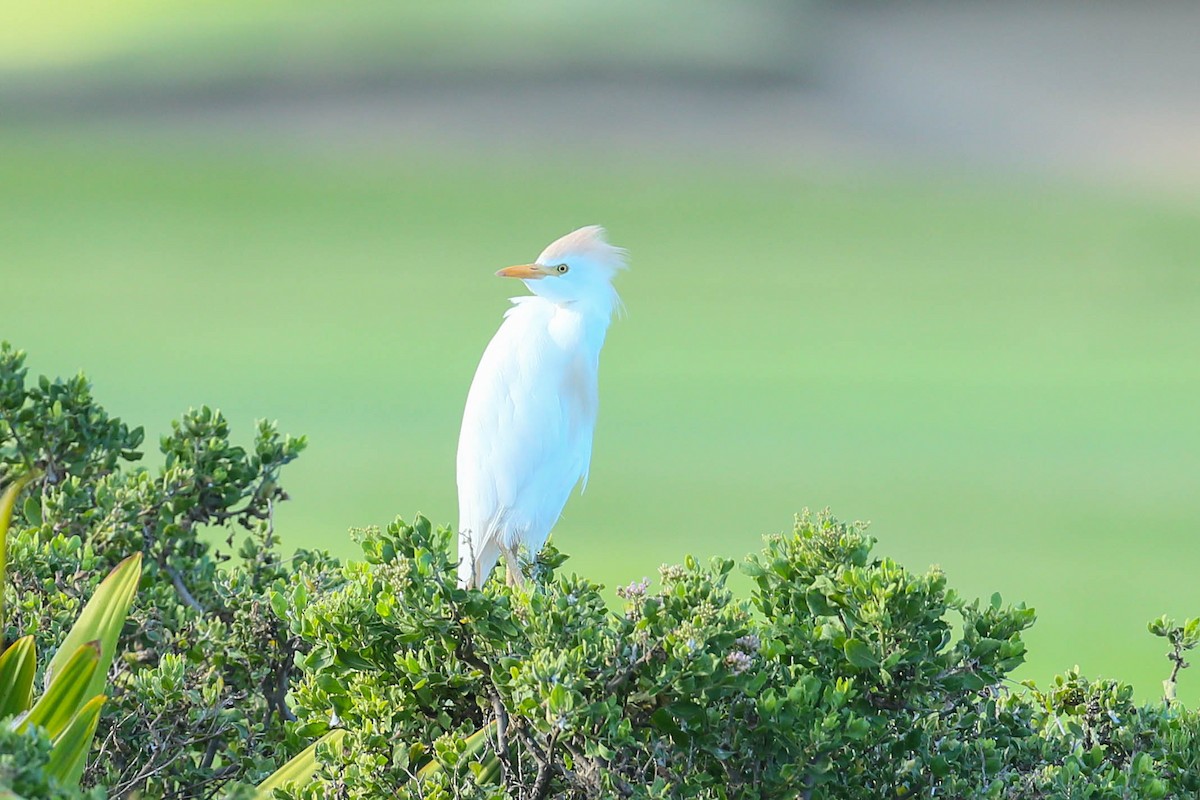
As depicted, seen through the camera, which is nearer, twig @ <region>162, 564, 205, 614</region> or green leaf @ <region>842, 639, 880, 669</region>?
green leaf @ <region>842, 639, 880, 669</region>

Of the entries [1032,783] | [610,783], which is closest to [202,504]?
[610,783]

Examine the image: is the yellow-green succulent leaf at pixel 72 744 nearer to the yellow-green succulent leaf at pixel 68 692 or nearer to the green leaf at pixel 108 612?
the yellow-green succulent leaf at pixel 68 692

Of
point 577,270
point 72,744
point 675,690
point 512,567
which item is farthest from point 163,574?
point 675,690

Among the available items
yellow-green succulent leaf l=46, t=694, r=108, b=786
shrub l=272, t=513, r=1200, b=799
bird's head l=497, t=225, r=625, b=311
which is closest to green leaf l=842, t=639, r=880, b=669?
shrub l=272, t=513, r=1200, b=799

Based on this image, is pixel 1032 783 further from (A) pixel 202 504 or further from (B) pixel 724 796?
(A) pixel 202 504

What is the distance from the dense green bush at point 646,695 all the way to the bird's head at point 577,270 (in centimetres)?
89

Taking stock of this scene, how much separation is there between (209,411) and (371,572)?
2.65 ft

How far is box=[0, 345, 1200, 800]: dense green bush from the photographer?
1.18 m

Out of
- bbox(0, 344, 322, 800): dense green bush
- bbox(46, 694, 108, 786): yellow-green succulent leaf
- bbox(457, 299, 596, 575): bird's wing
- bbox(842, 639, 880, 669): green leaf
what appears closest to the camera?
bbox(46, 694, 108, 786): yellow-green succulent leaf

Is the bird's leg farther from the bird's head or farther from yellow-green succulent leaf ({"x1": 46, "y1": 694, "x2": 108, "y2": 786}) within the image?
yellow-green succulent leaf ({"x1": 46, "y1": 694, "x2": 108, "y2": 786})

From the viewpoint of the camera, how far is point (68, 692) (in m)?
1.19

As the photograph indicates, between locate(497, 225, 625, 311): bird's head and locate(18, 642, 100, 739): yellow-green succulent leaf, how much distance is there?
130cm

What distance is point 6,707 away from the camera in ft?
4.13

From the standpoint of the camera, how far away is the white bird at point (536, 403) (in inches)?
90.6
